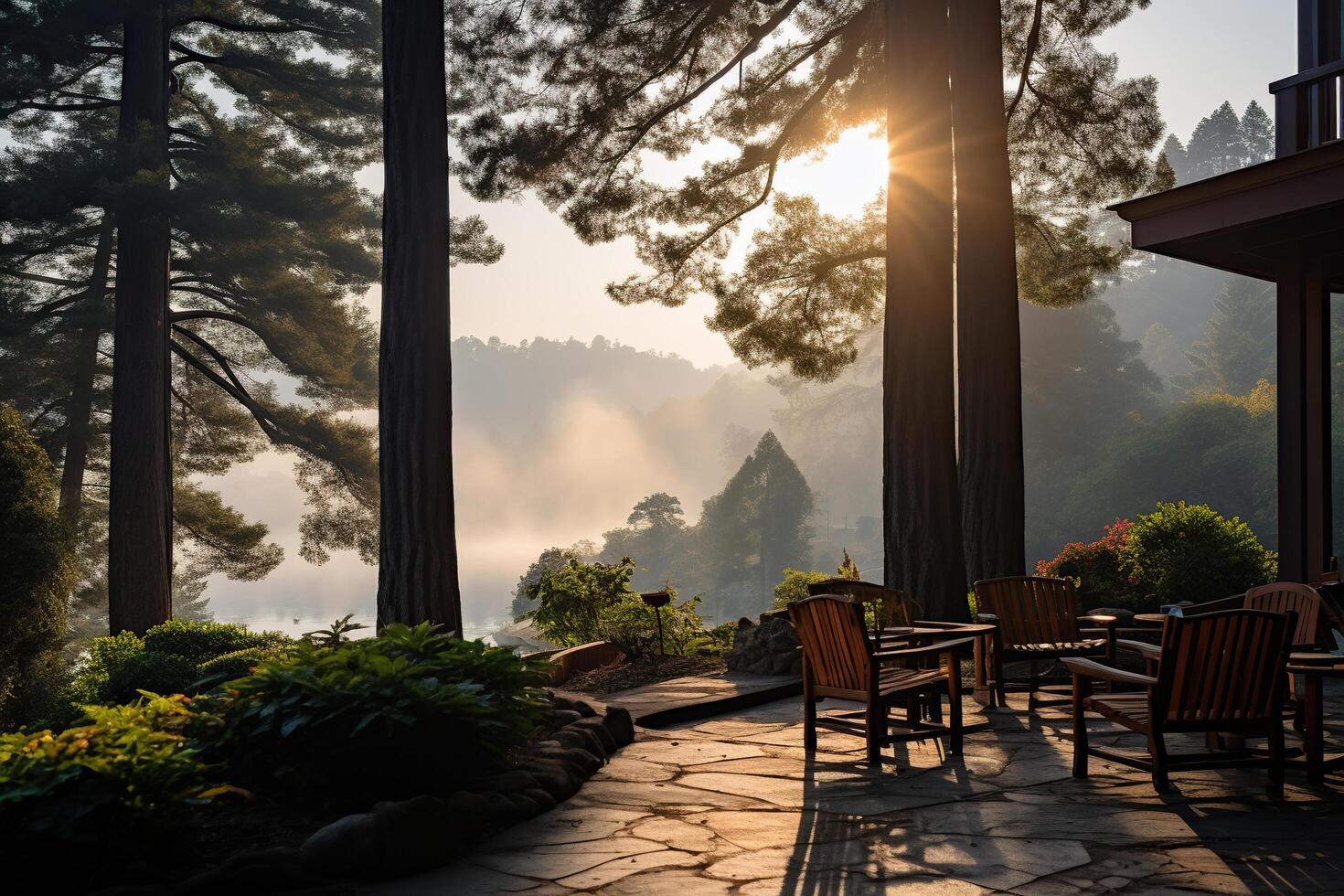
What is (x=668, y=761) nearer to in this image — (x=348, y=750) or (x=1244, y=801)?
(x=348, y=750)

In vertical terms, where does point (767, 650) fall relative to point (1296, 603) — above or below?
below

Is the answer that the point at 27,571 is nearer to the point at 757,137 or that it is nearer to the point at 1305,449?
the point at 757,137

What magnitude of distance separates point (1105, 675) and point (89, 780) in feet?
11.8

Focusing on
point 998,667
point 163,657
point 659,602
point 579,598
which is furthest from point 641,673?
point 163,657

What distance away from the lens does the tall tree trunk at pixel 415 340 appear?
7246 millimetres

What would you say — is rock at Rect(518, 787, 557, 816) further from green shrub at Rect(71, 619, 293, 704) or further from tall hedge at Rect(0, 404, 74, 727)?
tall hedge at Rect(0, 404, 74, 727)

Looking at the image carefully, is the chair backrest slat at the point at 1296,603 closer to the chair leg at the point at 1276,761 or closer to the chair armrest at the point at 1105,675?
the chair leg at the point at 1276,761

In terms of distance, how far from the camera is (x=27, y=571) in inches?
524

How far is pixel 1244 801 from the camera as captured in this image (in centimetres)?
419

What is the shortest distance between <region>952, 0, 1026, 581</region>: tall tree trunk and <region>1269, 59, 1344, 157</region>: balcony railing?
211 cm

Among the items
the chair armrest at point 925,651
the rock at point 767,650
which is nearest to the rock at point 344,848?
the chair armrest at point 925,651

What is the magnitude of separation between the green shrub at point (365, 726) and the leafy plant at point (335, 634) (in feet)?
1.97

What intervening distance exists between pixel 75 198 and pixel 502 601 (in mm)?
116882

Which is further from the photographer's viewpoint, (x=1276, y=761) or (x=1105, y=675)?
(x=1105, y=675)
